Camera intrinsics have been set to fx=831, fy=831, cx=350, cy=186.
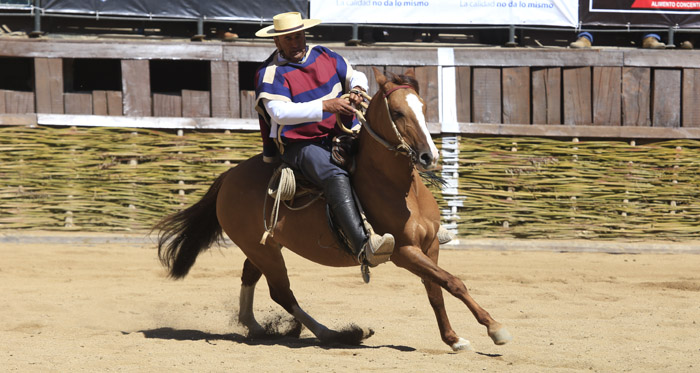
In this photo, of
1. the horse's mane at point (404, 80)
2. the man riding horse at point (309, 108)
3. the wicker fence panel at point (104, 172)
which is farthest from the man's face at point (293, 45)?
the wicker fence panel at point (104, 172)

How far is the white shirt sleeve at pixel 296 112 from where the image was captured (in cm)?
559

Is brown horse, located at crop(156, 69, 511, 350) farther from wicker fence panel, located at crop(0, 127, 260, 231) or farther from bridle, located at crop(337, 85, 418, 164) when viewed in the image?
wicker fence panel, located at crop(0, 127, 260, 231)

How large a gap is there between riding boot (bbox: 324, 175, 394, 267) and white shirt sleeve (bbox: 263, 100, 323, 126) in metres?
0.44

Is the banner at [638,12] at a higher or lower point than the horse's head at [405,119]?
higher

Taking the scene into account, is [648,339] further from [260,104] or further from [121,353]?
[121,353]

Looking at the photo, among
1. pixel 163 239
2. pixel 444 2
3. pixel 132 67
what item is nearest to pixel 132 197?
pixel 132 67

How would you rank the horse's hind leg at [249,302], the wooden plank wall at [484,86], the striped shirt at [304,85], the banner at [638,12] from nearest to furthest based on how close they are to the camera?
the striped shirt at [304,85], the horse's hind leg at [249,302], the wooden plank wall at [484,86], the banner at [638,12]

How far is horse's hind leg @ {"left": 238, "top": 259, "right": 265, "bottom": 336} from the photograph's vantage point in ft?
21.9

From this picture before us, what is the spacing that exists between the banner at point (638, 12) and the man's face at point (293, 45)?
22.2 ft

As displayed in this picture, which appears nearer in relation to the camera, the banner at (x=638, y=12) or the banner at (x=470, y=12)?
the banner at (x=470, y=12)

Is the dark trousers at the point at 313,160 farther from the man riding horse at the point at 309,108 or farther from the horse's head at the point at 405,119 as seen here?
the horse's head at the point at 405,119

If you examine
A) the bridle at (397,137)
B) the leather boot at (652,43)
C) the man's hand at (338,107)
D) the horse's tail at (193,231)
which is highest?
the leather boot at (652,43)

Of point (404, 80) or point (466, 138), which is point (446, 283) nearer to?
point (404, 80)

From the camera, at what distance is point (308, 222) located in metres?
5.98
